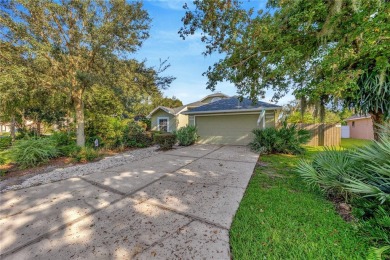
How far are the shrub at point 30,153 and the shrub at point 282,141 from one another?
9282mm

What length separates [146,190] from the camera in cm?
392

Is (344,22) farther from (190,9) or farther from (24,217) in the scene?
(24,217)

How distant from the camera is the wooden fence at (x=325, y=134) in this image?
1077 centimetres

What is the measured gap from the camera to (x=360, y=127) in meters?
17.5

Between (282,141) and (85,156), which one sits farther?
(282,141)

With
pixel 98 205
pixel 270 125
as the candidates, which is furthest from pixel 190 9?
pixel 270 125

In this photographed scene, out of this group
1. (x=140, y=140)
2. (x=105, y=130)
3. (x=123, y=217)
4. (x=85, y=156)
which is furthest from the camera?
(x=140, y=140)

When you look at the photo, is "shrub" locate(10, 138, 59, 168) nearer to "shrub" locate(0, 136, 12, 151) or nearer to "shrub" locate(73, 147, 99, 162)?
"shrub" locate(73, 147, 99, 162)

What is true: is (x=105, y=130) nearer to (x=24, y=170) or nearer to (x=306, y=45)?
(x=24, y=170)

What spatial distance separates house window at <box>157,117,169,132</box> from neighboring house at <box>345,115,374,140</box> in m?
18.2

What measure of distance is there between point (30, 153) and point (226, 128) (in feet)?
32.0

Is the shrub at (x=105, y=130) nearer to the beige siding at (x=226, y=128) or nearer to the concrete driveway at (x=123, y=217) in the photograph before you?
the beige siding at (x=226, y=128)

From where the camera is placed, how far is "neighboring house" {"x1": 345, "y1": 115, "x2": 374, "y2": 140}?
15.7 metres

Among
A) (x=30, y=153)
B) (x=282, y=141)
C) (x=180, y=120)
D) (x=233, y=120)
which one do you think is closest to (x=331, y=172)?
(x=282, y=141)
